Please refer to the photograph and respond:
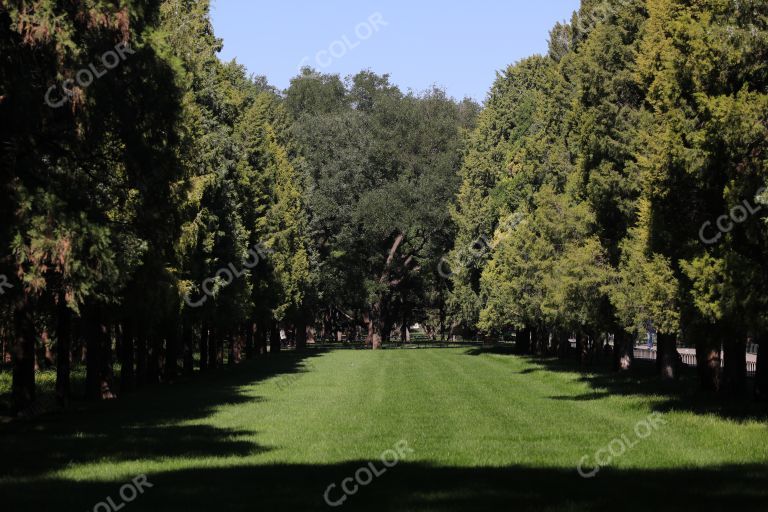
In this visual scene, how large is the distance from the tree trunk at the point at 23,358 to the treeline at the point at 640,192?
46.5ft

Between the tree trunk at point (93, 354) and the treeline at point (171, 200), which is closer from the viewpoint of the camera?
the treeline at point (171, 200)

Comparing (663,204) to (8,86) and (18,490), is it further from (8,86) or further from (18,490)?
(18,490)

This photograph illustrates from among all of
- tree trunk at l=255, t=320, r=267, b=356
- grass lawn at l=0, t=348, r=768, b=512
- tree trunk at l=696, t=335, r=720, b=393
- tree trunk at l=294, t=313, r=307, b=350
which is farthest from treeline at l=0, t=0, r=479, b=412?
tree trunk at l=696, t=335, r=720, b=393

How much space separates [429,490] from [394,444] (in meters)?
5.82

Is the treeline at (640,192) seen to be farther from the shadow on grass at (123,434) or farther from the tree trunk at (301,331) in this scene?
the tree trunk at (301,331)

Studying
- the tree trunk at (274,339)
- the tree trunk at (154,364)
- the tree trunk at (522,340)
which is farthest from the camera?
the tree trunk at (274,339)

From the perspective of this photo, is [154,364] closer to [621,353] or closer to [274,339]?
[621,353]

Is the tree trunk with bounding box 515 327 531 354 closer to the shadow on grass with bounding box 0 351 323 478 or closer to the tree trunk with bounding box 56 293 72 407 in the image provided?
the shadow on grass with bounding box 0 351 323 478

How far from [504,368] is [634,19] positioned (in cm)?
2084

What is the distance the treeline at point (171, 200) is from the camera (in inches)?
718

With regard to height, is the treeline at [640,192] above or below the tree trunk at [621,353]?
above

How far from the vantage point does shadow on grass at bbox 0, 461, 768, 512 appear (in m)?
12.9

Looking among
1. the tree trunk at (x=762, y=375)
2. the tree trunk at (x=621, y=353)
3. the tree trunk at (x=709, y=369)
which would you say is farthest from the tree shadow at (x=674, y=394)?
Result: the tree trunk at (x=621, y=353)

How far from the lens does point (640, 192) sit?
112ft
